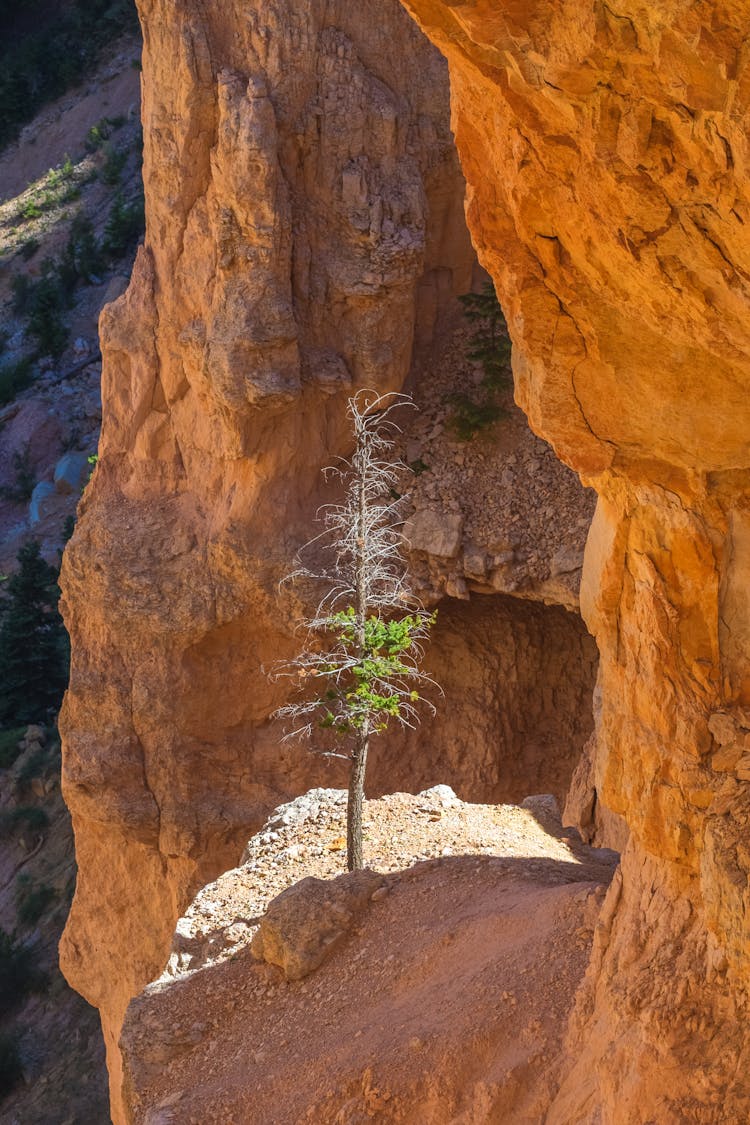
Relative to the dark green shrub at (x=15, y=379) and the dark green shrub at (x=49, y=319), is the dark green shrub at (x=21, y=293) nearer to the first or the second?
the dark green shrub at (x=49, y=319)

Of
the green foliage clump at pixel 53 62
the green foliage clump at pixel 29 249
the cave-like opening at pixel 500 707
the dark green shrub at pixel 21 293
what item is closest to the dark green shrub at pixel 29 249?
the green foliage clump at pixel 29 249

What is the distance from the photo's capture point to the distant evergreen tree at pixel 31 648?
25.3 metres

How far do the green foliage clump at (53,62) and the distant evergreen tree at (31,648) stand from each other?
21.5 m

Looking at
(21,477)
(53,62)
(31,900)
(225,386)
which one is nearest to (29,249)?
(21,477)

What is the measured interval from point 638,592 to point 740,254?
2.48m

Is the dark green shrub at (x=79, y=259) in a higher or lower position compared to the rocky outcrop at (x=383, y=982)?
higher

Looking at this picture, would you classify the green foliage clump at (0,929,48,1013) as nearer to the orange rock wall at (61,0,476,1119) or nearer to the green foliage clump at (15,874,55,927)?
the green foliage clump at (15,874,55,927)

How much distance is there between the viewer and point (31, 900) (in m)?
23.4

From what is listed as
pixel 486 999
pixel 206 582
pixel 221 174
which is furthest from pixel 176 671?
pixel 486 999

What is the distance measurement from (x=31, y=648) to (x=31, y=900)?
16.7 ft

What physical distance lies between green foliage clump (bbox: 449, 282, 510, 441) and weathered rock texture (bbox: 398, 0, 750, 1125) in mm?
9933

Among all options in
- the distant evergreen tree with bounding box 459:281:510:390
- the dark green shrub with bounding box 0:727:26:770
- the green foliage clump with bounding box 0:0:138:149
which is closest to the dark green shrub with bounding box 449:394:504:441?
the distant evergreen tree with bounding box 459:281:510:390

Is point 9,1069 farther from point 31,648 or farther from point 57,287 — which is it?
point 57,287

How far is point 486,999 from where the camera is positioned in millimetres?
8477
